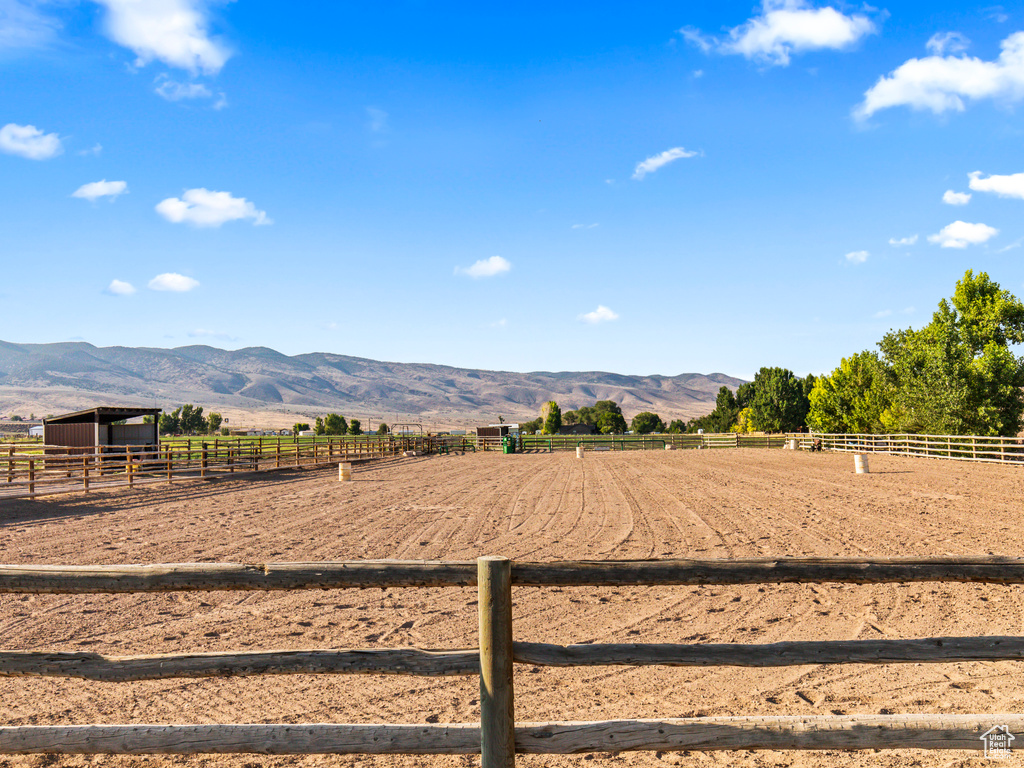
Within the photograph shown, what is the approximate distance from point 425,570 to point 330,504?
15.4 metres

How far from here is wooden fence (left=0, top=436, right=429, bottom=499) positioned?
21.7 metres

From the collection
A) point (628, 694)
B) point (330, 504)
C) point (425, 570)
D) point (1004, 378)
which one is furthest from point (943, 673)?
point (1004, 378)

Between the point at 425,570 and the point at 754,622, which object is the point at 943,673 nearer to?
the point at 754,622

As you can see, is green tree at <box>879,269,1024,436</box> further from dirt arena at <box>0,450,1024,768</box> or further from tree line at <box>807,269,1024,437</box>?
dirt arena at <box>0,450,1024,768</box>

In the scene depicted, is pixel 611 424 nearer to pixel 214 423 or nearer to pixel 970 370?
pixel 214 423

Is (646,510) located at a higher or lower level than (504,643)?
lower

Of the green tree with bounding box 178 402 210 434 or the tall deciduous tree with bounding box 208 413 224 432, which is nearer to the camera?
the green tree with bounding box 178 402 210 434

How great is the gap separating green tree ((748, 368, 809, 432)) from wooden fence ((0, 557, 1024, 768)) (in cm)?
9644

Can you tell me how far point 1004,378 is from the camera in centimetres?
4372

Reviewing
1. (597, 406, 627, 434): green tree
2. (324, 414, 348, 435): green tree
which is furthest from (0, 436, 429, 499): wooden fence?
(324, 414, 348, 435): green tree

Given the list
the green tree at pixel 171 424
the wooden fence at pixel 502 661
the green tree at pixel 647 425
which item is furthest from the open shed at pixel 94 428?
the green tree at pixel 647 425

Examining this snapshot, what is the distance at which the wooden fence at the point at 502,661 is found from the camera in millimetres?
3270

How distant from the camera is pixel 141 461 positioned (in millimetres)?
25188

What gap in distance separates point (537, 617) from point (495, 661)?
167 inches
